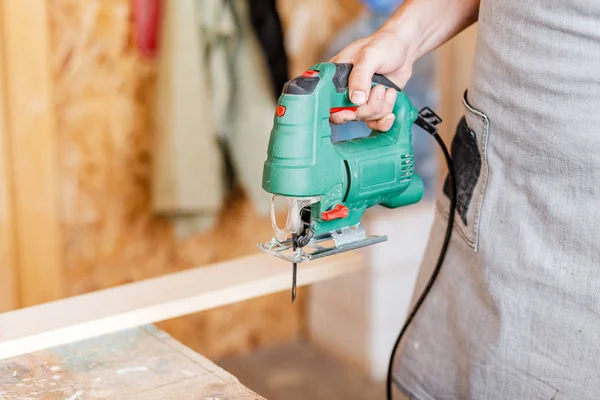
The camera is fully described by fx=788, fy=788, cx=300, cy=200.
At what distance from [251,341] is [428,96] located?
110 cm

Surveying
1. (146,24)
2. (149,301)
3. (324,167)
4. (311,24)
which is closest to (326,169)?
(324,167)

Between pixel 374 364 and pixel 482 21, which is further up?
pixel 482 21

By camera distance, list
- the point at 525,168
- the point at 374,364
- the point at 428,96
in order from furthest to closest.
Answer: the point at 428,96 < the point at 374,364 < the point at 525,168

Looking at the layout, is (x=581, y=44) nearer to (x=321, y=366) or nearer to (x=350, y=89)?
(x=350, y=89)

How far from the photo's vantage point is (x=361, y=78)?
3.72 ft

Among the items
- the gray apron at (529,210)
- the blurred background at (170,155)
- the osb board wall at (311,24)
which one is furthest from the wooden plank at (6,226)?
the gray apron at (529,210)

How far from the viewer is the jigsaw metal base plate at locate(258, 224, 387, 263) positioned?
108cm

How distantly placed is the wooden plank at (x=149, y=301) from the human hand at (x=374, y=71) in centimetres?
34

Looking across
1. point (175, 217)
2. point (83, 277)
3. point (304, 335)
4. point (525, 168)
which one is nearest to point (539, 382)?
point (525, 168)

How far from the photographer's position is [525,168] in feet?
3.58

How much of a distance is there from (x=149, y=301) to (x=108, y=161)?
1.24 m

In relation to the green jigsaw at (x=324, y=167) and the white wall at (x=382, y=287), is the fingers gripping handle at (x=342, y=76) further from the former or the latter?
the white wall at (x=382, y=287)

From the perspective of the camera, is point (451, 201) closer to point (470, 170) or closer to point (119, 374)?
point (470, 170)

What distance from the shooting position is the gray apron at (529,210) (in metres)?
1.01
